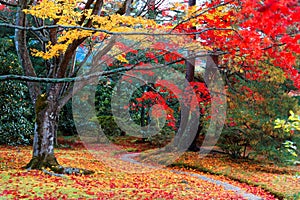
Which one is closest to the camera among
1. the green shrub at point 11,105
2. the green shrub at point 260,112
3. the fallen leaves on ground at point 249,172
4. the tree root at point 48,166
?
the tree root at point 48,166

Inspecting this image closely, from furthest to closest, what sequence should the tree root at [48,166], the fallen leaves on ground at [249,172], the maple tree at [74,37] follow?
1. the fallen leaves on ground at [249,172]
2. the tree root at [48,166]
3. the maple tree at [74,37]

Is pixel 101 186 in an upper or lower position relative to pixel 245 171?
upper

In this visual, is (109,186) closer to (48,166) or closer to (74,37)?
(48,166)

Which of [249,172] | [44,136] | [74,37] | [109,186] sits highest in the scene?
[74,37]

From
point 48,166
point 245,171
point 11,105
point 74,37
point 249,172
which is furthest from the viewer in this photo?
point 11,105

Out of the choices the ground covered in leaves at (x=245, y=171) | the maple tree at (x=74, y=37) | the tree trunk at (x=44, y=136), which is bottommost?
the ground covered in leaves at (x=245, y=171)

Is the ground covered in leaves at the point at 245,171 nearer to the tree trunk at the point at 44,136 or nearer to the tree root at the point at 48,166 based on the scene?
the tree root at the point at 48,166

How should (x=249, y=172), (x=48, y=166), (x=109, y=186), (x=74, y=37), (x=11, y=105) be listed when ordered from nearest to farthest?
1. (x=74, y=37)
2. (x=109, y=186)
3. (x=48, y=166)
4. (x=249, y=172)
5. (x=11, y=105)

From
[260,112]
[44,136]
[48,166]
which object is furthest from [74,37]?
[260,112]

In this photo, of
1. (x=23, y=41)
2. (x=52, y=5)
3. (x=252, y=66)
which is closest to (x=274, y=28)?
(x=52, y=5)

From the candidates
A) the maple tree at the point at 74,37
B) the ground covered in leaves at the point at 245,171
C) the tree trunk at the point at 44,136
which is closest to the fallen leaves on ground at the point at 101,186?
the tree trunk at the point at 44,136

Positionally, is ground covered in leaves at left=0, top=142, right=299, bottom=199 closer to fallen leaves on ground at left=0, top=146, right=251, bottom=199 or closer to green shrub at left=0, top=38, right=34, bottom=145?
fallen leaves on ground at left=0, top=146, right=251, bottom=199

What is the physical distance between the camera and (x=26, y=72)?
7672 millimetres

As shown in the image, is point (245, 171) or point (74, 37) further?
point (245, 171)
